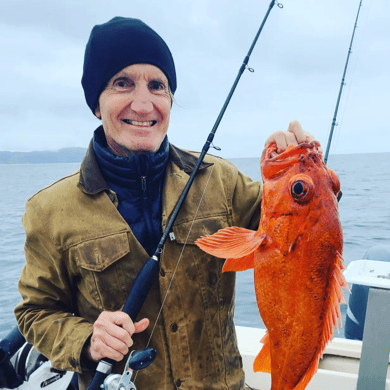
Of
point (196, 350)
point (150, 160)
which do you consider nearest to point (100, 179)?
point (150, 160)

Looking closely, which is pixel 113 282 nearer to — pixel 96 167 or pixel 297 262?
pixel 96 167

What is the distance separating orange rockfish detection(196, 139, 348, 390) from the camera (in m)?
1.55

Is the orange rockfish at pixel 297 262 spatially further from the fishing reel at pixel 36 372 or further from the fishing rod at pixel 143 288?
the fishing reel at pixel 36 372

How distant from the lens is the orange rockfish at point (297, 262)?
1.55 meters

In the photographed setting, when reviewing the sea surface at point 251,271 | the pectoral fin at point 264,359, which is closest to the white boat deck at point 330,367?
the pectoral fin at point 264,359

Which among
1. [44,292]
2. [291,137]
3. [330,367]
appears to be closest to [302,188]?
[291,137]

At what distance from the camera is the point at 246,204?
2.34m

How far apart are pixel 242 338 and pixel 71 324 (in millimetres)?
2585

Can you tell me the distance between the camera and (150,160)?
2.16 m

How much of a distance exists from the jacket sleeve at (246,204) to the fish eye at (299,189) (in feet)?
2.36

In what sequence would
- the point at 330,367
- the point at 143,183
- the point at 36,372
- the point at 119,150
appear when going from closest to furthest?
the point at 143,183 < the point at 119,150 < the point at 36,372 < the point at 330,367

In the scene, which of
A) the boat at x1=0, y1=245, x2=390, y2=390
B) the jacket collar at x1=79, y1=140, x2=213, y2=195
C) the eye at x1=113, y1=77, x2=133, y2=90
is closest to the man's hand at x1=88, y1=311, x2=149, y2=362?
the jacket collar at x1=79, y1=140, x2=213, y2=195

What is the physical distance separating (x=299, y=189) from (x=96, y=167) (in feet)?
3.83

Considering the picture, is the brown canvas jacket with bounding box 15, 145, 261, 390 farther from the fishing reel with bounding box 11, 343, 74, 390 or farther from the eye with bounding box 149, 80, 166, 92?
the fishing reel with bounding box 11, 343, 74, 390
